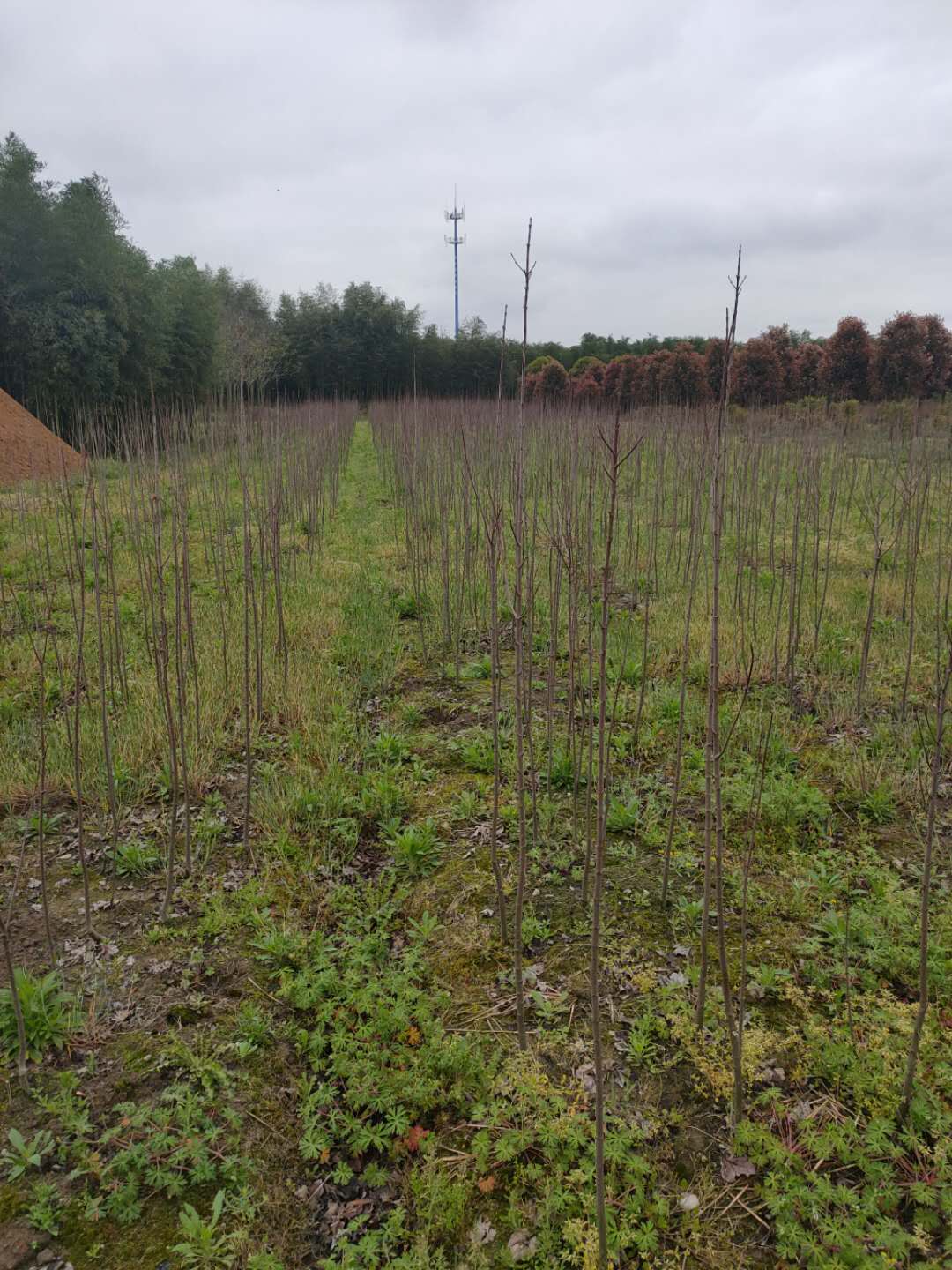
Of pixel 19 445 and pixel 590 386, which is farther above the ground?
pixel 590 386

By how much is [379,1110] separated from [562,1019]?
55cm

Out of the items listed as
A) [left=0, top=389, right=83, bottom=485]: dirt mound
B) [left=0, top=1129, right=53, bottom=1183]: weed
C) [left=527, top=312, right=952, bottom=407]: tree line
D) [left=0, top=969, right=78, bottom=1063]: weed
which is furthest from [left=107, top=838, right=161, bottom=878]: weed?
[left=527, top=312, right=952, bottom=407]: tree line

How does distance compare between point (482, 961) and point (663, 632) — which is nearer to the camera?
point (482, 961)

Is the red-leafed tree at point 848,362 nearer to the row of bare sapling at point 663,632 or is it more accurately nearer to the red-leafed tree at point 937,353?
the red-leafed tree at point 937,353

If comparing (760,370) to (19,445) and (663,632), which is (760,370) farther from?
(19,445)

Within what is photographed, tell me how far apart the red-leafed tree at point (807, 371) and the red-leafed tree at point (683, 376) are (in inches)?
83.2

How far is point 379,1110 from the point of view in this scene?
5.72 ft

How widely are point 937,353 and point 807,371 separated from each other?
254 centimetres

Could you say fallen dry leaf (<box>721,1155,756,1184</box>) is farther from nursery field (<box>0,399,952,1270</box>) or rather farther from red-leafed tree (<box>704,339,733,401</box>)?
red-leafed tree (<box>704,339,733,401</box>)

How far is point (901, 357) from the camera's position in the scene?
572 inches

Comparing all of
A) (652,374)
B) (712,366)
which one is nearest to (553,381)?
(652,374)

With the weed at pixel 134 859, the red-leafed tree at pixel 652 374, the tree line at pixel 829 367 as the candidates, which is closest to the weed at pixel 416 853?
the weed at pixel 134 859

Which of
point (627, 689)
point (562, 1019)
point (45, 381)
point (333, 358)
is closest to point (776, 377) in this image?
point (627, 689)

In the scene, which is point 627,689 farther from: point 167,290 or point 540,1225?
point 167,290
